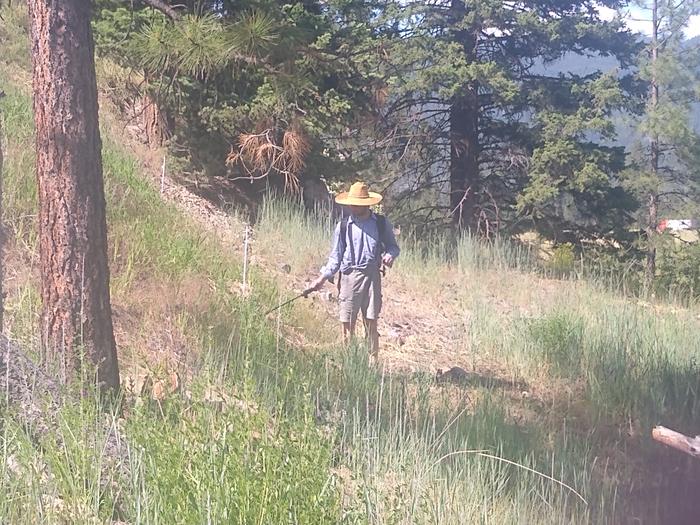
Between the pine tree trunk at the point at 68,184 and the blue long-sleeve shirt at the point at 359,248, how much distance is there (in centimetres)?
291

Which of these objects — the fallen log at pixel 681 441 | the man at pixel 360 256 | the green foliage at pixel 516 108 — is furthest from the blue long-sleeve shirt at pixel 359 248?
the green foliage at pixel 516 108

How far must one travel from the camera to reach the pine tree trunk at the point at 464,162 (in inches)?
665

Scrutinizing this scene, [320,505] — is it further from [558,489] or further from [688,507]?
[688,507]

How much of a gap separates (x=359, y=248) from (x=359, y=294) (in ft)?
1.34

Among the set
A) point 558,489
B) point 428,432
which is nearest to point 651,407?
point 558,489

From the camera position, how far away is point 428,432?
13.9ft

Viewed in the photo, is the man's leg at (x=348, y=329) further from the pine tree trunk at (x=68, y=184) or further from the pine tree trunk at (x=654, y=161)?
the pine tree trunk at (x=654, y=161)

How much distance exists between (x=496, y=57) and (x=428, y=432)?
14.0 m

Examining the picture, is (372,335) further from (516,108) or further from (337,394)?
(516,108)

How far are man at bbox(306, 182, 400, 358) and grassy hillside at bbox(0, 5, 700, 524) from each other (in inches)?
22.7

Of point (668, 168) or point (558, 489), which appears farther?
point (668, 168)

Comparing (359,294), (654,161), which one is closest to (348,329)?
(359,294)

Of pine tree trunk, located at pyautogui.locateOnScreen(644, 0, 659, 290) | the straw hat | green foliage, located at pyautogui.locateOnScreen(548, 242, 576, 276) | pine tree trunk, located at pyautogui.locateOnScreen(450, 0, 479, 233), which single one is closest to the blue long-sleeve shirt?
the straw hat

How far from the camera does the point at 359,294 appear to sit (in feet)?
23.8
